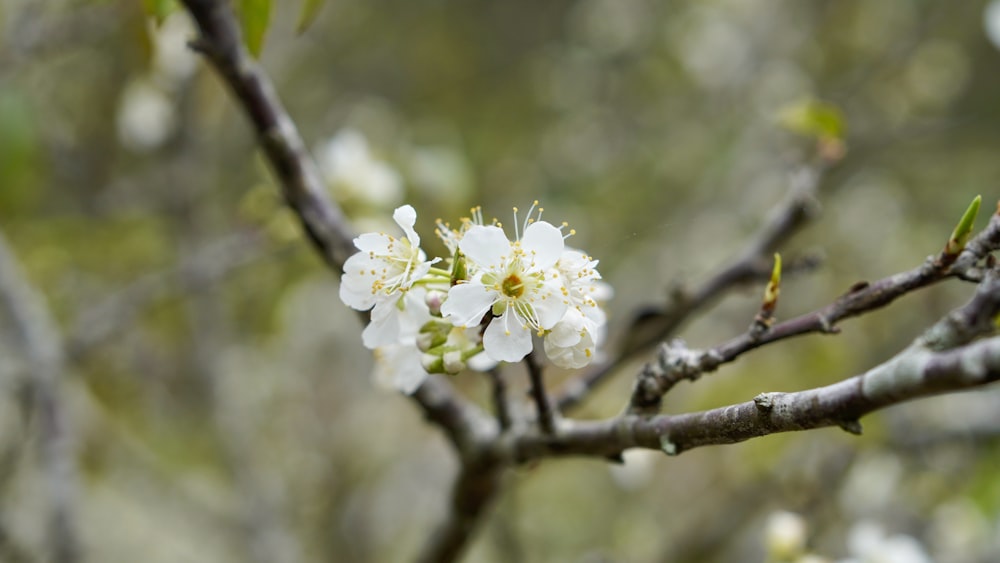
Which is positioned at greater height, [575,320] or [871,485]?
[871,485]

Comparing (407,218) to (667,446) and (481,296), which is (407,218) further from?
(667,446)

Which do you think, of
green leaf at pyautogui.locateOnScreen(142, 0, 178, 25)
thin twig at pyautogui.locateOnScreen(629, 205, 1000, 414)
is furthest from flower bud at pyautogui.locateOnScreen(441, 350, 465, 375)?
green leaf at pyautogui.locateOnScreen(142, 0, 178, 25)

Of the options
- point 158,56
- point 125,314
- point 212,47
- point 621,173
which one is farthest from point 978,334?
point 621,173

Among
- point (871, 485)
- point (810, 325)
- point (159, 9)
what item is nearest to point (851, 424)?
point (810, 325)

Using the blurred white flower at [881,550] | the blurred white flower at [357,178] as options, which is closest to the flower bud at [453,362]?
the blurred white flower at [881,550]

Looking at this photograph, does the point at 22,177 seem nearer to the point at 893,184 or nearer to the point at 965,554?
the point at 965,554

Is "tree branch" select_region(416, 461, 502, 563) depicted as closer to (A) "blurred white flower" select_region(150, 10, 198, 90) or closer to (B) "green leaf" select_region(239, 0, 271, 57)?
(B) "green leaf" select_region(239, 0, 271, 57)
